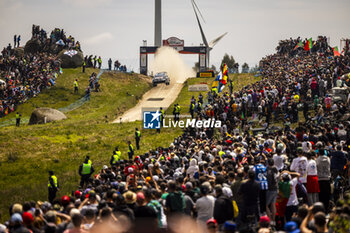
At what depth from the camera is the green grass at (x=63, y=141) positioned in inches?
995

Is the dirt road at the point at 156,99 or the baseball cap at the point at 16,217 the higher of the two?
the dirt road at the point at 156,99

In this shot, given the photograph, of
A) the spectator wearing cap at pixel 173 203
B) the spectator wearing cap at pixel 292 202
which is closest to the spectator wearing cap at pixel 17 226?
the spectator wearing cap at pixel 173 203

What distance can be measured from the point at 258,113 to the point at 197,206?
20963 mm

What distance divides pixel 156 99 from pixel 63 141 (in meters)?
23.5

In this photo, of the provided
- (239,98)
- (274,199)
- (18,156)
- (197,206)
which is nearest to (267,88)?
(239,98)

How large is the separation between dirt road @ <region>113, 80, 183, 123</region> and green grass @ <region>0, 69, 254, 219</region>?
3.41 feet

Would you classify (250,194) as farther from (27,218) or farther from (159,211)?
(27,218)

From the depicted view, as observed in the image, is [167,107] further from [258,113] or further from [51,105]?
[258,113]

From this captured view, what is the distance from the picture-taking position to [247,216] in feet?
36.7

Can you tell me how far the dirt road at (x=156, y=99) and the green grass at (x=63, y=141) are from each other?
40.9 inches

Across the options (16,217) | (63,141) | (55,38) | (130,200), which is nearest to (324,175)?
(130,200)

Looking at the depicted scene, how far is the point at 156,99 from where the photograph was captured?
187ft

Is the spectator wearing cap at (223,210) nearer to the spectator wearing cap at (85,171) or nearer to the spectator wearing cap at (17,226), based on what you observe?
the spectator wearing cap at (17,226)

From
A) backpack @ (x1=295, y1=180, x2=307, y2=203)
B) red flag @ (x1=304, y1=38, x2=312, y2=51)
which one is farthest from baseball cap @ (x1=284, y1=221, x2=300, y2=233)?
red flag @ (x1=304, y1=38, x2=312, y2=51)
